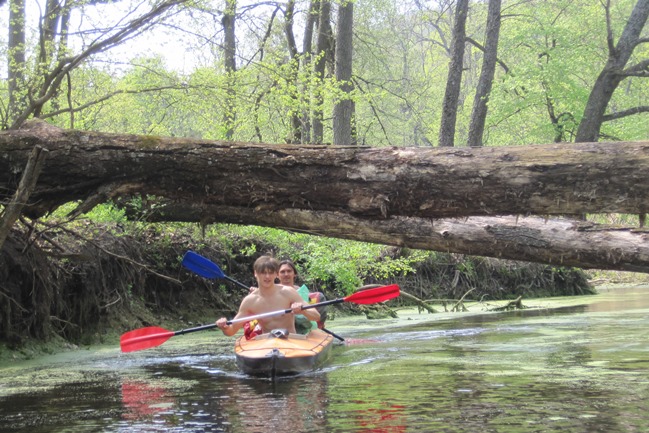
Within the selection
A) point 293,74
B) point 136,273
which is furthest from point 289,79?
point 136,273

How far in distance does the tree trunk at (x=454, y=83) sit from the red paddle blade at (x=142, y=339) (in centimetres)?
991

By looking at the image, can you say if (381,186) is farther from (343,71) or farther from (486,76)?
(486,76)

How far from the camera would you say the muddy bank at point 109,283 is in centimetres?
717

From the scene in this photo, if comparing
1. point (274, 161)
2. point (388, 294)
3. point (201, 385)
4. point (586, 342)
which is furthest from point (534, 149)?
point (586, 342)

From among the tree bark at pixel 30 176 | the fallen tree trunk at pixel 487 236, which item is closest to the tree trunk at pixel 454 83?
the fallen tree trunk at pixel 487 236

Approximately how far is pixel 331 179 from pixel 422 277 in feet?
33.2

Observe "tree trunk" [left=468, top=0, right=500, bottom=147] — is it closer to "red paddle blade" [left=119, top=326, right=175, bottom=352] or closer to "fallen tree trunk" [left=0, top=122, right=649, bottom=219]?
"red paddle blade" [left=119, top=326, right=175, bottom=352]

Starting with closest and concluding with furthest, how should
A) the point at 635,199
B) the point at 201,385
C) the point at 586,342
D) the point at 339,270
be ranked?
the point at 635,199
the point at 201,385
the point at 586,342
the point at 339,270

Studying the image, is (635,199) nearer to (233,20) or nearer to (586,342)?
(586,342)

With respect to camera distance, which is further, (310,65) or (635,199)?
(310,65)

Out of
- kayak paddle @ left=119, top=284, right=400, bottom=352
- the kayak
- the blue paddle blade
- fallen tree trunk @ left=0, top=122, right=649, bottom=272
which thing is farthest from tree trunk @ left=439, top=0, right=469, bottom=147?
fallen tree trunk @ left=0, top=122, right=649, bottom=272

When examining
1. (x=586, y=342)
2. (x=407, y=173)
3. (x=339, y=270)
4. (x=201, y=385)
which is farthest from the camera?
(x=339, y=270)

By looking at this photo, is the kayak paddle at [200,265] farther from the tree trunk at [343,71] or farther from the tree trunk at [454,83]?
the tree trunk at [454,83]

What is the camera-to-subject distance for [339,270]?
10.9 m
